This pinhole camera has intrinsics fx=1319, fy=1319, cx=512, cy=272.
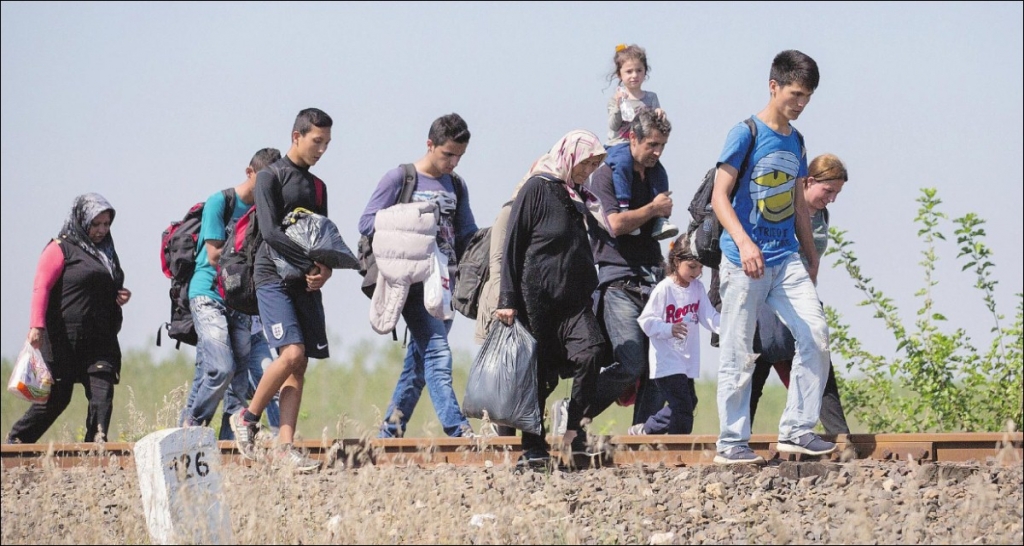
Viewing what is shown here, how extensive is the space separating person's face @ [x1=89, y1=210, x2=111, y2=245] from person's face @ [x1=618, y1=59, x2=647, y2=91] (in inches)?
149

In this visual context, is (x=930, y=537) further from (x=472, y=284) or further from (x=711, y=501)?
(x=472, y=284)

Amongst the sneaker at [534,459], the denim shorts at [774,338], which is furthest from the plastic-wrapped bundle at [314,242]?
the denim shorts at [774,338]

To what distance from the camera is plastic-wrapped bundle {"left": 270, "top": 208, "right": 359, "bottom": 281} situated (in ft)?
24.6

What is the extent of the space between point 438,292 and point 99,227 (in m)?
2.59

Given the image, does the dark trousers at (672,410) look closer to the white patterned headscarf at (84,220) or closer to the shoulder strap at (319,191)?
the shoulder strap at (319,191)

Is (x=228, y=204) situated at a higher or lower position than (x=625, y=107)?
lower

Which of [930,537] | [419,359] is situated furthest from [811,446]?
[419,359]

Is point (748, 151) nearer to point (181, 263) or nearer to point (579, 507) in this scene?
point (579, 507)

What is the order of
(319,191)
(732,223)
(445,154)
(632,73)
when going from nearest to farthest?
(732,223) → (319,191) → (445,154) → (632,73)

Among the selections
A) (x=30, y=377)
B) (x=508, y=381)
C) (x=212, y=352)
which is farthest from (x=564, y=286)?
(x=30, y=377)

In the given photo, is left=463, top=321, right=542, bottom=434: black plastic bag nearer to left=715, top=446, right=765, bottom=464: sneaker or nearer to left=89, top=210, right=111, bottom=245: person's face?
left=715, top=446, right=765, bottom=464: sneaker

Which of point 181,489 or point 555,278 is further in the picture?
point 555,278

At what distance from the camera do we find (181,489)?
5223 millimetres

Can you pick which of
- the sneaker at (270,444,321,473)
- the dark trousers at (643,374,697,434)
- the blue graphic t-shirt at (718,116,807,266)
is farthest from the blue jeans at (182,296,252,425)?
the blue graphic t-shirt at (718,116,807,266)
